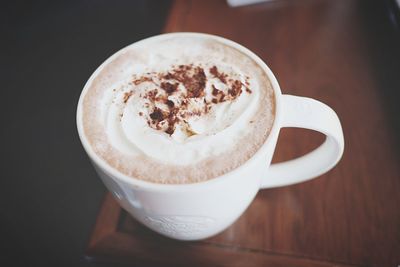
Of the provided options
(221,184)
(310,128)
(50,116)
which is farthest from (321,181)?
(50,116)

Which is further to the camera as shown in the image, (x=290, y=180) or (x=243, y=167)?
(x=290, y=180)

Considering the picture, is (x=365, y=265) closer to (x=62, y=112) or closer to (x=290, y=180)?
(x=290, y=180)

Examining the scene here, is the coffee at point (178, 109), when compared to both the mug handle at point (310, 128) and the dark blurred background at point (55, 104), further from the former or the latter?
the dark blurred background at point (55, 104)

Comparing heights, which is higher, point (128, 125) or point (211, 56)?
point (211, 56)

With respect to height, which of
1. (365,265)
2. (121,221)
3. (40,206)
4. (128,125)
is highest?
(128,125)

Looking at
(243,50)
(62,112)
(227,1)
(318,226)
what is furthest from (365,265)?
(62,112)

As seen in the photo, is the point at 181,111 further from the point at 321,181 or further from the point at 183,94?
the point at 321,181

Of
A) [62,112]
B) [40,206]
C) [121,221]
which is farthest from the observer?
[62,112]
